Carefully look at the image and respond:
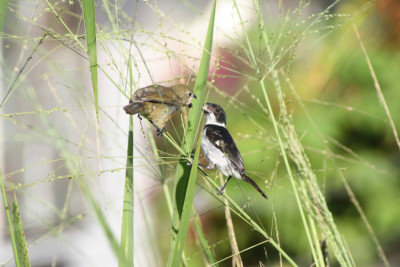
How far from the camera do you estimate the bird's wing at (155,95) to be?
145 centimetres

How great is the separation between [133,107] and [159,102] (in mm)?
207

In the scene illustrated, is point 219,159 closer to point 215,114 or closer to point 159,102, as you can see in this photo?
point 159,102

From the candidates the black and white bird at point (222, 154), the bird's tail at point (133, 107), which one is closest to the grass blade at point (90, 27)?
the bird's tail at point (133, 107)

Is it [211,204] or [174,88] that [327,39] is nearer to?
[211,204]

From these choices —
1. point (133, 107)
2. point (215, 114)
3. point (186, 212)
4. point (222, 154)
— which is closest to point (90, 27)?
point (133, 107)

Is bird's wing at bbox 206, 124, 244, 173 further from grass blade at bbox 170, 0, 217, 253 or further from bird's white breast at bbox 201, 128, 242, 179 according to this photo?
grass blade at bbox 170, 0, 217, 253

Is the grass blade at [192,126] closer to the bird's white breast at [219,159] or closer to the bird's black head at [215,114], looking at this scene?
the bird's white breast at [219,159]

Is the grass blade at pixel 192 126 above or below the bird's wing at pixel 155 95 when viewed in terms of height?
below

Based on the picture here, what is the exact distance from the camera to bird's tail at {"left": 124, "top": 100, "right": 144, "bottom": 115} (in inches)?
51.3

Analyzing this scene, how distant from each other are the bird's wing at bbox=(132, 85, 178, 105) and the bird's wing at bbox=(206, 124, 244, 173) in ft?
0.65

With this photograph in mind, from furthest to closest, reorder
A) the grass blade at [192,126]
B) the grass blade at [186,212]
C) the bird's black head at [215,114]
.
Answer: the bird's black head at [215,114], the grass blade at [192,126], the grass blade at [186,212]

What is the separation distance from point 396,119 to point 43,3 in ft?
7.86

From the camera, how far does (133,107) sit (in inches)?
52.9

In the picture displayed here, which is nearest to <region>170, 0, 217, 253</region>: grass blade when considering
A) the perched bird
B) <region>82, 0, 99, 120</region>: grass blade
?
the perched bird
